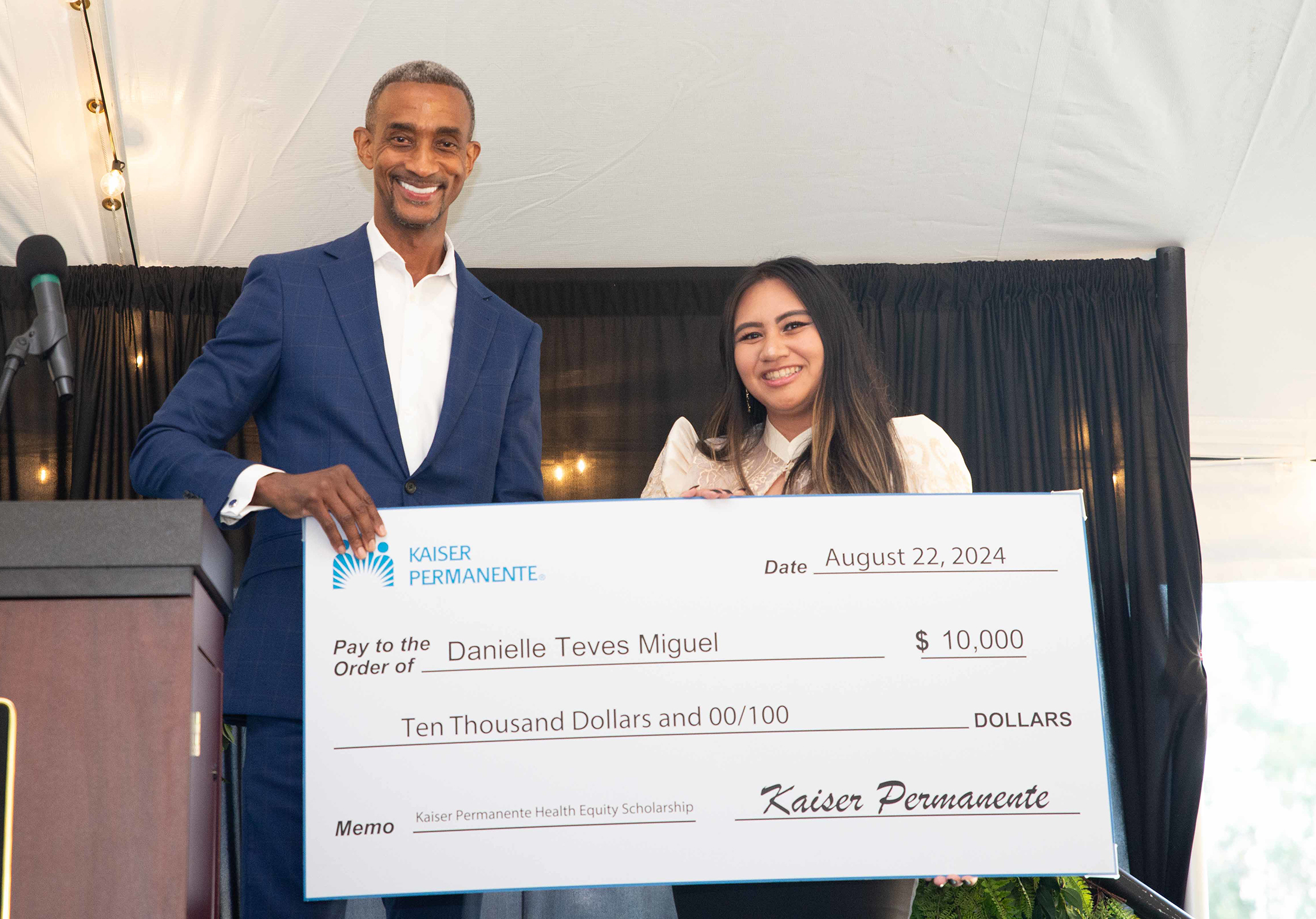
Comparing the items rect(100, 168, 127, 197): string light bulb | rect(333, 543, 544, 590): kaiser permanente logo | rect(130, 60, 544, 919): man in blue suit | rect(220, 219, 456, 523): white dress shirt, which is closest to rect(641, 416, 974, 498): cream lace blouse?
rect(130, 60, 544, 919): man in blue suit

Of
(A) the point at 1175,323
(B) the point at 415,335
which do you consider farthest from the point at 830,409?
(A) the point at 1175,323

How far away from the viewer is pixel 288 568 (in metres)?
1.55

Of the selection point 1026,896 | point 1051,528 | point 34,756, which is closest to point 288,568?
point 34,756

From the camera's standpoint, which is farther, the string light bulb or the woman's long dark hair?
the string light bulb

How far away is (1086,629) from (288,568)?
105cm

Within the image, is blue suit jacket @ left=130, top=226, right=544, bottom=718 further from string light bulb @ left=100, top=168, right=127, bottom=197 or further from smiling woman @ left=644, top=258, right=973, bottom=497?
string light bulb @ left=100, top=168, right=127, bottom=197

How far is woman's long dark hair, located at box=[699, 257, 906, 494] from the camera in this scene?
1.91 m

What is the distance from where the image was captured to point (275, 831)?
1.44 metres

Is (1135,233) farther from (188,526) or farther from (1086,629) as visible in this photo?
(188,526)

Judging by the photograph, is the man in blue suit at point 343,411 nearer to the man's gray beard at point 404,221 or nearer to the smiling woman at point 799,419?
the man's gray beard at point 404,221

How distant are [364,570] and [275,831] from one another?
0.34 meters
